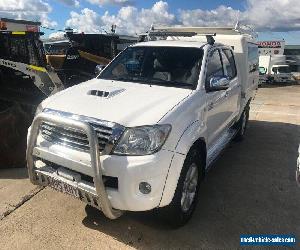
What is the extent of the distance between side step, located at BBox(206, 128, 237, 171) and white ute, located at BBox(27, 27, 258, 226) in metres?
0.03

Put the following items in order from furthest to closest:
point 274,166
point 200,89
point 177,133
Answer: point 274,166
point 200,89
point 177,133

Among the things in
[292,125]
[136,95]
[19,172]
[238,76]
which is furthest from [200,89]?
[292,125]

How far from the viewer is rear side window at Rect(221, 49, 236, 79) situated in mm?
5996

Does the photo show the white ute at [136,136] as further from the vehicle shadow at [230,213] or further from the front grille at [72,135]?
the vehicle shadow at [230,213]

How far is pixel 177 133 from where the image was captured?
12.3ft

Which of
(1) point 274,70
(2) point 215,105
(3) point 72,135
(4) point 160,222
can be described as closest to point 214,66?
(2) point 215,105

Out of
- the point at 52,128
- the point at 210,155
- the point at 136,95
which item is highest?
the point at 136,95

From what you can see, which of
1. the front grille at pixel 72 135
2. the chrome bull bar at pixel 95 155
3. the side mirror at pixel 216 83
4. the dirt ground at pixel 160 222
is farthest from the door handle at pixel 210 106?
the chrome bull bar at pixel 95 155

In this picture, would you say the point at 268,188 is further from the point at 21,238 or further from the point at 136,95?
the point at 21,238

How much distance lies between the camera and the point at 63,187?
12.6ft

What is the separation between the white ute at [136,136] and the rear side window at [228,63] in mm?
850

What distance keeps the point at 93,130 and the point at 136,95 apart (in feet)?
3.35

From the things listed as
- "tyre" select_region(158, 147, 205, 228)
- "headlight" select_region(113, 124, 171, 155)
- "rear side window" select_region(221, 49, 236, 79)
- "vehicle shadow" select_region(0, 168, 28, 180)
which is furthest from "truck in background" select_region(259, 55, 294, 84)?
"headlight" select_region(113, 124, 171, 155)

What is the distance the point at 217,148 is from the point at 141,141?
214 centimetres
